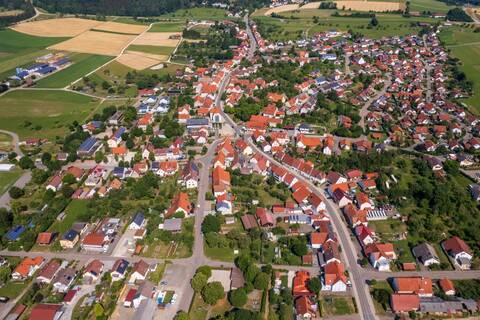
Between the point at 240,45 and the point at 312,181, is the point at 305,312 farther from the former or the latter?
the point at 240,45

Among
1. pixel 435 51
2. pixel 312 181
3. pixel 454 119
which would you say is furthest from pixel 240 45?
pixel 312 181

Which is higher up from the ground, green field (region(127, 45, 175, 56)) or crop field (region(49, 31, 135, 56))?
crop field (region(49, 31, 135, 56))

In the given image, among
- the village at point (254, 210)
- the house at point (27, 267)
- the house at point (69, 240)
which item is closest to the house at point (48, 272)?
the village at point (254, 210)

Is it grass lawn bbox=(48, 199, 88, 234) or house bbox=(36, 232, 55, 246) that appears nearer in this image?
house bbox=(36, 232, 55, 246)

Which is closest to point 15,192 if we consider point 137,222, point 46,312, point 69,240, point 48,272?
point 69,240

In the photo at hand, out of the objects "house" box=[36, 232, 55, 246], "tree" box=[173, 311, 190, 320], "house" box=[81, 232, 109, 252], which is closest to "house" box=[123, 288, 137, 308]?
"tree" box=[173, 311, 190, 320]

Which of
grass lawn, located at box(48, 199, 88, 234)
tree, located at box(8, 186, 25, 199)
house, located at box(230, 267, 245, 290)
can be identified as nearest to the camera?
house, located at box(230, 267, 245, 290)

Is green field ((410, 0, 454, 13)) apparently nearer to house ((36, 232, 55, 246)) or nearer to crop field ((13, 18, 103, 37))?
crop field ((13, 18, 103, 37))

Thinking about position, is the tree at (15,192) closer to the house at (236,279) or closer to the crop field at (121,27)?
the house at (236,279)
